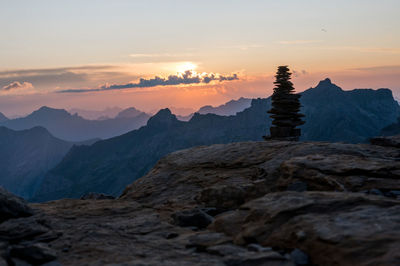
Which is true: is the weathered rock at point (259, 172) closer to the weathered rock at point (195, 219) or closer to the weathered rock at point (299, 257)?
the weathered rock at point (195, 219)

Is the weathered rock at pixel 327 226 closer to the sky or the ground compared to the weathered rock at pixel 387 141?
closer to the ground

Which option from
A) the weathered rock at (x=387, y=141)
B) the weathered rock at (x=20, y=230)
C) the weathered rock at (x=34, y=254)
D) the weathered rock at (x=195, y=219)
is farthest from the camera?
the weathered rock at (x=387, y=141)

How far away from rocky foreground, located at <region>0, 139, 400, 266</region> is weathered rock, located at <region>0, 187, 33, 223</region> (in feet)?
0.10

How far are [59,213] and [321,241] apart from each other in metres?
10.6

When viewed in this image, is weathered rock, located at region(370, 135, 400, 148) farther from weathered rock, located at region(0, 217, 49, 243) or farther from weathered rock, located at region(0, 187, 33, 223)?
weathered rock, located at region(0, 187, 33, 223)

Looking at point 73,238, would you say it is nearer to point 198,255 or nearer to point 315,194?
Result: point 198,255

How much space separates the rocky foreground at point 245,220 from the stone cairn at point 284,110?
20.8 metres

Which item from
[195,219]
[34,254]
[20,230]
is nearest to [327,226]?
[195,219]

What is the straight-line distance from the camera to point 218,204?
13312 millimetres

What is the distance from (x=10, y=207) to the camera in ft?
39.0

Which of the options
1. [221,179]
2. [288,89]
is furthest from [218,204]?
[288,89]

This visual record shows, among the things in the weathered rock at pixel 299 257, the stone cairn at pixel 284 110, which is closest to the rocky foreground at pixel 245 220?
the weathered rock at pixel 299 257

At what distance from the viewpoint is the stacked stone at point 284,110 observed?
125 ft

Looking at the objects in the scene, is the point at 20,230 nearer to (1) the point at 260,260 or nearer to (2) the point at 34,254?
(2) the point at 34,254
